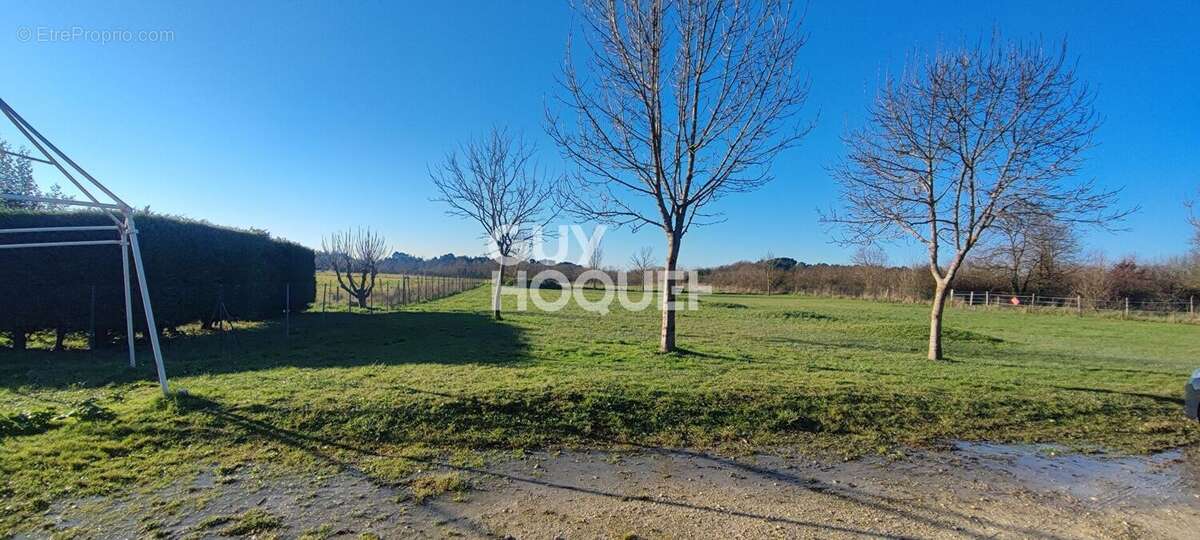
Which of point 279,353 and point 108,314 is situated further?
point 108,314

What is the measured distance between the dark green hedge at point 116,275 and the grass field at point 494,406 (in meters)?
0.86

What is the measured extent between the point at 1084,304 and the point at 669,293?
3644cm

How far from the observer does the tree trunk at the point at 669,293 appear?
938 centimetres

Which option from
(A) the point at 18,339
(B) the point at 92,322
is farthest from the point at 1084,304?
(A) the point at 18,339

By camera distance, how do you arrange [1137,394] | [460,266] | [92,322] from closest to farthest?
1. [1137,394]
2. [92,322]
3. [460,266]

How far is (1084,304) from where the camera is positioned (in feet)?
105

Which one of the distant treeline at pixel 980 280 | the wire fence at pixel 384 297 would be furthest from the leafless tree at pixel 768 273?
the wire fence at pixel 384 297

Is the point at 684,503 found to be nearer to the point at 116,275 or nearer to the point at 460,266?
the point at 116,275

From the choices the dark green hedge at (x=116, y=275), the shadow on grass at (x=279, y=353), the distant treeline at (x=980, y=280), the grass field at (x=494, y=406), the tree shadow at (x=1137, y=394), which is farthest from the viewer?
the distant treeline at (x=980, y=280)

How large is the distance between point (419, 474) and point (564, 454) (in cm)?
118

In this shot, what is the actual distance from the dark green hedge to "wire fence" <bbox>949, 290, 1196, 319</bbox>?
40060 mm

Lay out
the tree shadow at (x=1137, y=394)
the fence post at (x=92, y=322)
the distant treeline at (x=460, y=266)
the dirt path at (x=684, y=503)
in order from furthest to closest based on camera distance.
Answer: the distant treeline at (x=460, y=266)
the fence post at (x=92, y=322)
the tree shadow at (x=1137, y=394)
the dirt path at (x=684, y=503)

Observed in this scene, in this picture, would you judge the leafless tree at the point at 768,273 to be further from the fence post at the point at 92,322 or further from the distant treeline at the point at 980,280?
the fence post at the point at 92,322

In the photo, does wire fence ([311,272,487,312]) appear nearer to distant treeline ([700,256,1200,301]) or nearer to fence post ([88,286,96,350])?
fence post ([88,286,96,350])
